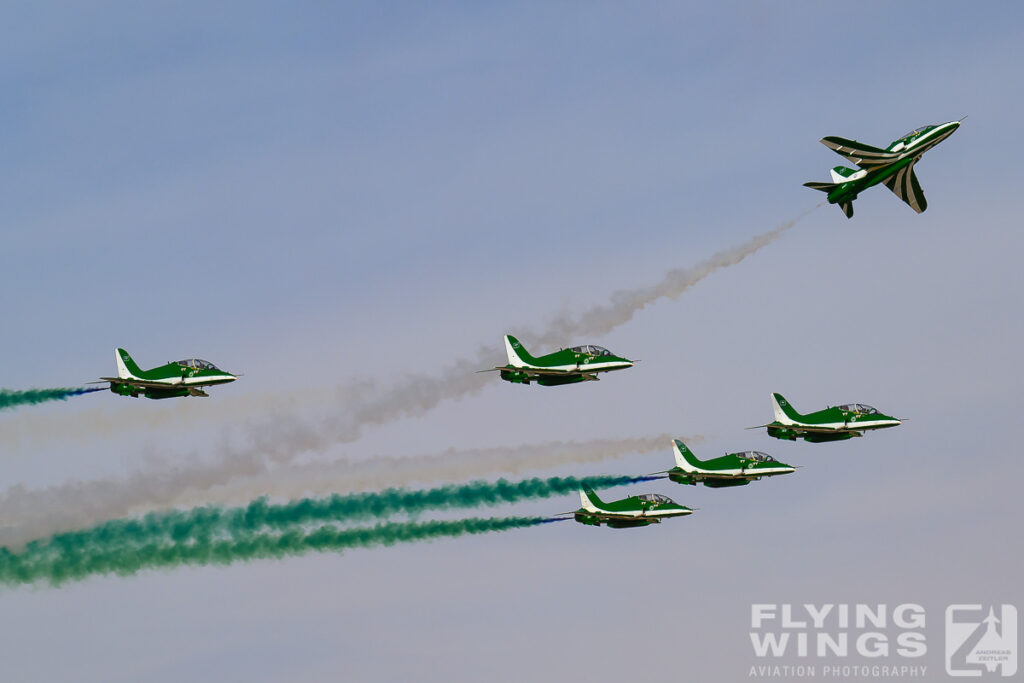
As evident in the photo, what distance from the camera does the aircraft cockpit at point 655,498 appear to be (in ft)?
486

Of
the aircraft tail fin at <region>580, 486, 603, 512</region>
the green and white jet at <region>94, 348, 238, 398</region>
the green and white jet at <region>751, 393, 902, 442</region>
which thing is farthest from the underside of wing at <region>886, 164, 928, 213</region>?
the green and white jet at <region>94, 348, 238, 398</region>

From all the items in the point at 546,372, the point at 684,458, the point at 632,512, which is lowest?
the point at 632,512

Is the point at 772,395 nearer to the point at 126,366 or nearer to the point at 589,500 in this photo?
the point at 589,500

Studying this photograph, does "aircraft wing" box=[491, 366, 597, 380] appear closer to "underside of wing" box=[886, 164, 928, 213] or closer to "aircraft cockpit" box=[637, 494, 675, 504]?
"aircraft cockpit" box=[637, 494, 675, 504]

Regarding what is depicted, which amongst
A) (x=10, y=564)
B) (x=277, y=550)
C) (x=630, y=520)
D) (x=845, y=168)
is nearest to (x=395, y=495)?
(x=277, y=550)

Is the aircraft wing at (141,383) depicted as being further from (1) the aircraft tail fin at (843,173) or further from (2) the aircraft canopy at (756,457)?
(1) the aircraft tail fin at (843,173)

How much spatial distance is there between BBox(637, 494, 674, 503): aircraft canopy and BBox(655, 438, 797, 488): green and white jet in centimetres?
218

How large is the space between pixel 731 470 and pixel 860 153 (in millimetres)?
29312

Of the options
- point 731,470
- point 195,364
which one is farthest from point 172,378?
point 731,470

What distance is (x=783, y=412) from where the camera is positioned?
148000mm

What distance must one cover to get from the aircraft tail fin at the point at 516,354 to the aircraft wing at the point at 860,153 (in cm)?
3090

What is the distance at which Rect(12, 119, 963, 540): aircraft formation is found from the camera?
144 meters

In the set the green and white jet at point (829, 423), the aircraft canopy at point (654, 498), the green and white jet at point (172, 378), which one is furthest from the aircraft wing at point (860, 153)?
the green and white jet at point (172, 378)

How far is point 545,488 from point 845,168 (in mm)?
39520
